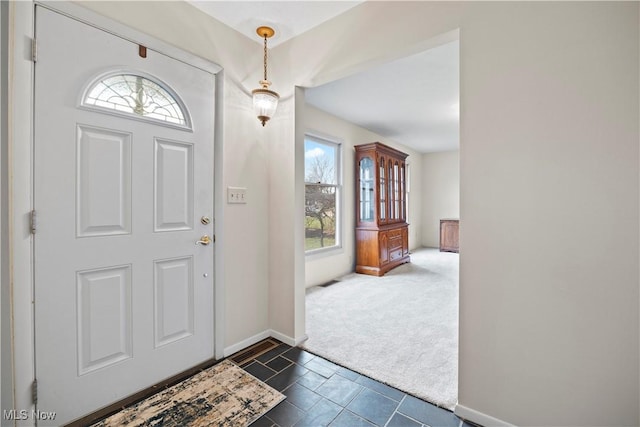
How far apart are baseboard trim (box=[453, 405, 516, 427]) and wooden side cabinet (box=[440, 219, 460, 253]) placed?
5.65 meters

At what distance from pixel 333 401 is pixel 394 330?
1134 mm

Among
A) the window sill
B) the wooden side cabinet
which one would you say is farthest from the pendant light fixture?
the wooden side cabinet

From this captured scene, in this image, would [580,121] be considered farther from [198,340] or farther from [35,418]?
[35,418]

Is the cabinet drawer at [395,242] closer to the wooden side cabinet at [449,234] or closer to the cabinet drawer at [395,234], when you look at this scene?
the cabinet drawer at [395,234]

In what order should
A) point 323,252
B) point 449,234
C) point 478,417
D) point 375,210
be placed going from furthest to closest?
point 449,234 < point 375,210 < point 323,252 < point 478,417

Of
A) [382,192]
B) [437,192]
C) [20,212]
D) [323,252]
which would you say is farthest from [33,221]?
[437,192]

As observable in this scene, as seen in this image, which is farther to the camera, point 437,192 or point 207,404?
point 437,192

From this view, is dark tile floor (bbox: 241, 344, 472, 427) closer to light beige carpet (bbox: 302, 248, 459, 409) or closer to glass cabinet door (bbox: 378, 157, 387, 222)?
light beige carpet (bbox: 302, 248, 459, 409)

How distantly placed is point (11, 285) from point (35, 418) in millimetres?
689

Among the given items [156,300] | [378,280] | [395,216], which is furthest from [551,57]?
[395,216]

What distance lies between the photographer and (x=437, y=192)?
7582 mm

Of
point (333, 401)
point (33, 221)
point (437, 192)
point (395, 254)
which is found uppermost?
point (437, 192)

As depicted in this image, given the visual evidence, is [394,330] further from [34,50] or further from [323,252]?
[34,50]

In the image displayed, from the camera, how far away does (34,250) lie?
143cm
